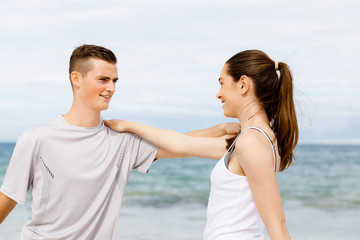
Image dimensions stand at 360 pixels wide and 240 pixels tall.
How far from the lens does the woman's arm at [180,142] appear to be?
112 inches

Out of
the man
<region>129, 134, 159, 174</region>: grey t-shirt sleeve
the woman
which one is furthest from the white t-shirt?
the woman

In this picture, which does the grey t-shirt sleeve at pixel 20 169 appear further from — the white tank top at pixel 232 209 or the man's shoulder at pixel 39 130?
the white tank top at pixel 232 209

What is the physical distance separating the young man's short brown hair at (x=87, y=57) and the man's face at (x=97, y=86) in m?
0.02

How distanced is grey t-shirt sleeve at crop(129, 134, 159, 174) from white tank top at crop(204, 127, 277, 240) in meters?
0.65

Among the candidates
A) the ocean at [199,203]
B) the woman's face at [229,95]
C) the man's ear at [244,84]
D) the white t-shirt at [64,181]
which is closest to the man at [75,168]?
the white t-shirt at [64,181]

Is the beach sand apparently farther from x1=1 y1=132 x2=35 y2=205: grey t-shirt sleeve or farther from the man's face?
the man's face

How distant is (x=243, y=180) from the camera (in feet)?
7.64

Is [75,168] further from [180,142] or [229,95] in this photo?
[229,95]

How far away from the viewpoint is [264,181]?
2189mm

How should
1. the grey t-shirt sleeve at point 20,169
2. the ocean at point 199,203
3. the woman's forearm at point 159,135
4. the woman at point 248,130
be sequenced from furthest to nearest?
the ocean at point 199,203 → the woman's forearm at point 159,135 → the grey t-shirt sleeve at point 20,169 → the woman at point 248,130

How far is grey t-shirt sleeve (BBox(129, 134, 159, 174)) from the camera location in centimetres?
297

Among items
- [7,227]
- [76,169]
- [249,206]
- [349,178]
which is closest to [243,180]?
[249,206]

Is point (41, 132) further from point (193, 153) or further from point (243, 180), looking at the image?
point (243, 180)

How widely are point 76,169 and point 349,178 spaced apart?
46.7 feet
